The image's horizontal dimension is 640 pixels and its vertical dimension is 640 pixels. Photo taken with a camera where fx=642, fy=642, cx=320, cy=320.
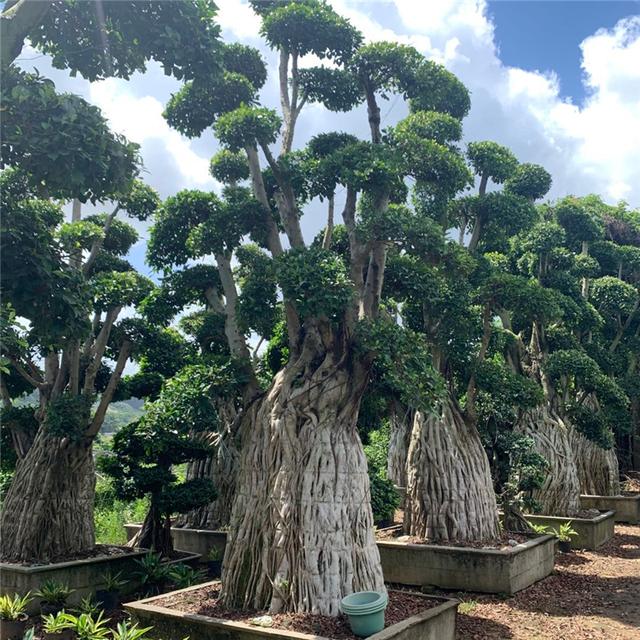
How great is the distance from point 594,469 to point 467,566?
1365 centimetres

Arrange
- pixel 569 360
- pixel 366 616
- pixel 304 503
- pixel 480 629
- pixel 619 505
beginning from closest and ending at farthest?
1. pixel 366 616
2. pixel 304 503
3. pixel 480 629
4. pixel 569 360
5. pixel 619 505

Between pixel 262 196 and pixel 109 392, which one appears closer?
pixel 262 196

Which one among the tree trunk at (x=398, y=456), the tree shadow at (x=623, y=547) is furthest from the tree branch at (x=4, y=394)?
the tree shadow at (x=623, y=547)

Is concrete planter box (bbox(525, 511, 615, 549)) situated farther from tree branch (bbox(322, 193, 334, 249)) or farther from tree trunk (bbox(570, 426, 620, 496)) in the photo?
tree branch (bbox(322, 193, 334, 249))

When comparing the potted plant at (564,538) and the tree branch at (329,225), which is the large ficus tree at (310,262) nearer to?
the tree branch at (329,225)

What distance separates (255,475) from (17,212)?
5299mm

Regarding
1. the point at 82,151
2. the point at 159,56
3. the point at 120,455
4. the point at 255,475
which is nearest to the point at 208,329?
the point at 120,455

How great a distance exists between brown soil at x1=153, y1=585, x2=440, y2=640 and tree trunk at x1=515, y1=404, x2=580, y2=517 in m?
10.2

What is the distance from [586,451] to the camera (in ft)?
78.3

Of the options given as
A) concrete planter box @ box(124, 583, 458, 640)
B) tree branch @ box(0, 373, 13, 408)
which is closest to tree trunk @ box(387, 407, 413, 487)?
tree branch @ box(0, 373, 13, 408)

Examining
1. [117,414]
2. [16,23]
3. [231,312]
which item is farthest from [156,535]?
[117,414]

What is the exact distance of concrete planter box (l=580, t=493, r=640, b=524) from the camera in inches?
870

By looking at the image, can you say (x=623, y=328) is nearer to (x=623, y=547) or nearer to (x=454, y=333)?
(x=623, y=547)

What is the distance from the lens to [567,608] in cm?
1134
